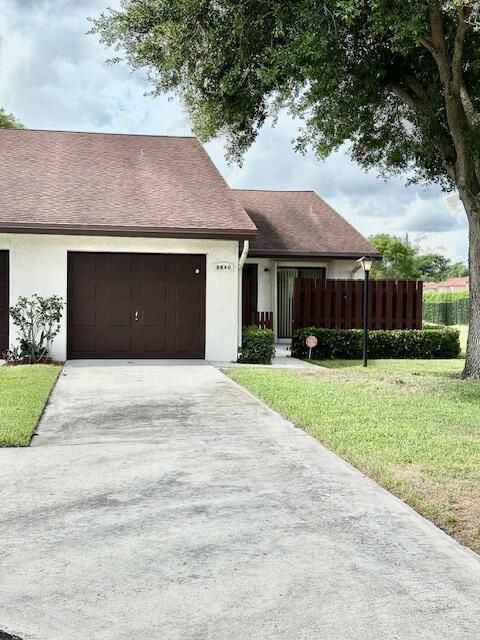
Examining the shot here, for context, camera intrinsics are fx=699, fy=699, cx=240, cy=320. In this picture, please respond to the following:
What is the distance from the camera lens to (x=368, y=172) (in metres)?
16.0

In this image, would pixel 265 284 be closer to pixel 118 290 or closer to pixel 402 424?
pixel 118 290

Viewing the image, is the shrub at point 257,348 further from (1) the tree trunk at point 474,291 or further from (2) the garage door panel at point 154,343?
(1) the tree trunk at point 474,291

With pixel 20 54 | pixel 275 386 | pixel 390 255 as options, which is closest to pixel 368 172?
pixel 275 386

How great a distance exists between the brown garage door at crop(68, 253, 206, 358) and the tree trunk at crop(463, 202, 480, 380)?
212 inches

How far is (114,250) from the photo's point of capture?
1432cm

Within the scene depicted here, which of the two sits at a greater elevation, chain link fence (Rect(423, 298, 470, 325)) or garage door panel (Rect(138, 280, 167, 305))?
garage door panel (Rect(138, 280, 167, 305))

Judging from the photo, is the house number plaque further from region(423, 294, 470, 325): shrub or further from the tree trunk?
region(423, 294, 470, 325): shrub

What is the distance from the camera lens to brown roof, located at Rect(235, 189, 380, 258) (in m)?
19.3

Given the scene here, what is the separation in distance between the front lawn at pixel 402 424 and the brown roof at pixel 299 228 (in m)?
6.35

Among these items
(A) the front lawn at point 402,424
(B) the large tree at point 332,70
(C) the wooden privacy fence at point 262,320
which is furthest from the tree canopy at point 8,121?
(A) the front lawn at point 402,424

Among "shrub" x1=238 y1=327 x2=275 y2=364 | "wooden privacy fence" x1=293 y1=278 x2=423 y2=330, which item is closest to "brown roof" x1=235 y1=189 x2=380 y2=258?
"wooden privacy fence" x1=293 y1=278 x2=423 y2=330

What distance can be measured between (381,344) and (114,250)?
688 cm

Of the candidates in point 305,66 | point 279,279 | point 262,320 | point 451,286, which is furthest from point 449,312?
point 451,286

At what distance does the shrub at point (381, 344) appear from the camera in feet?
54.0
